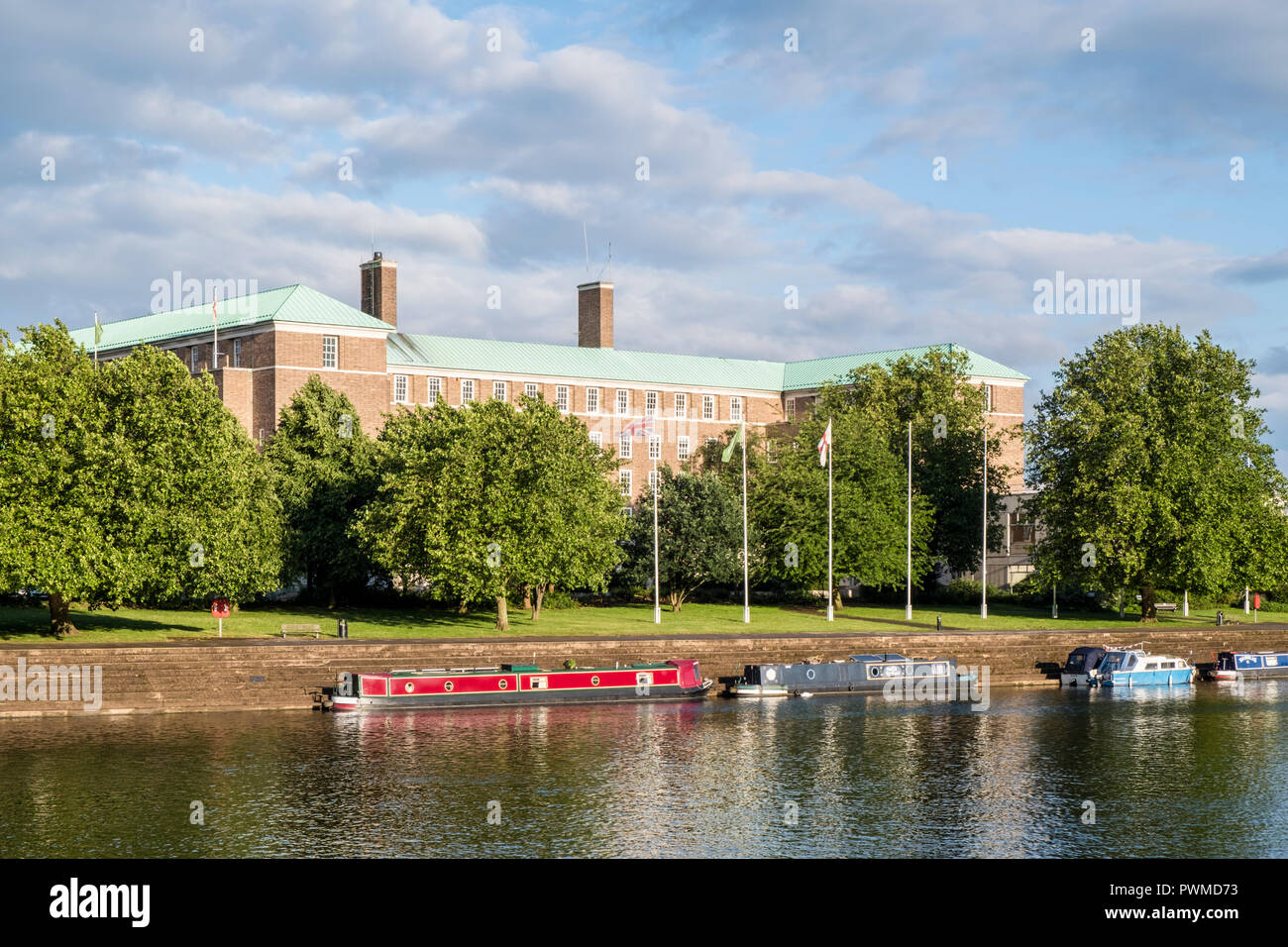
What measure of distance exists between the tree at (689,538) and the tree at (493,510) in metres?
10.7

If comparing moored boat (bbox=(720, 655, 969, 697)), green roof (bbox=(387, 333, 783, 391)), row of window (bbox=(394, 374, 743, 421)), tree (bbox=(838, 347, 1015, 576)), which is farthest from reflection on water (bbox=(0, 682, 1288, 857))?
green roof (bbox=(387, 333, 783, 391))

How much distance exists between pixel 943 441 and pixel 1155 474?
20466mm

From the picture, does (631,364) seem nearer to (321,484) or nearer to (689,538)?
(689,538)

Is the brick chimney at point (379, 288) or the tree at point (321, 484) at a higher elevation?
the brick chimney at point (379, 288)

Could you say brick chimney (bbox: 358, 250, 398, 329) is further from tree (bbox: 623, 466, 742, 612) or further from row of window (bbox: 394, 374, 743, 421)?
tree (bbox: 623, 466, 742, 612)

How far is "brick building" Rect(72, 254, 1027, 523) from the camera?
355ft

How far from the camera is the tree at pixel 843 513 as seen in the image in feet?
308

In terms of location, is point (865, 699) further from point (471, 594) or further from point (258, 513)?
point (258, 513)

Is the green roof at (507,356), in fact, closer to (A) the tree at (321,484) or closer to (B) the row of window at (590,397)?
(B) the row of window at (590,397)

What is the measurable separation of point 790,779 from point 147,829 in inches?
760

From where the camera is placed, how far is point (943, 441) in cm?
10644

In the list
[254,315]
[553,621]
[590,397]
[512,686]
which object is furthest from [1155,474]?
[254,315]

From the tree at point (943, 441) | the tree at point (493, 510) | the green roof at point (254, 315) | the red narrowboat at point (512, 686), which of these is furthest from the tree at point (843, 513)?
the green roof at point (254, 315)

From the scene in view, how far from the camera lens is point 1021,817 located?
38.4 meters
